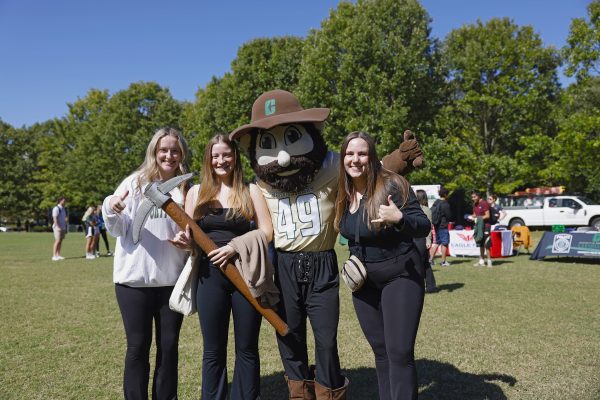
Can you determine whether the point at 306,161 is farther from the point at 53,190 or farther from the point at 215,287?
the point at 53,190

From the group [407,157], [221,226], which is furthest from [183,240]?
[407,157]

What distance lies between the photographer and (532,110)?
83.8 ft

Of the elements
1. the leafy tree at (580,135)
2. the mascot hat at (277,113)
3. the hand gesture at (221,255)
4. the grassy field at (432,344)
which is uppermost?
the leafy tree at (580,135)

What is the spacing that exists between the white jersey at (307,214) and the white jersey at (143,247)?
0.68 metres

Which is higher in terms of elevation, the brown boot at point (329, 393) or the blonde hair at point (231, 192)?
the blonde hair at point (231, 192)

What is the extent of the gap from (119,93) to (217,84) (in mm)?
9788

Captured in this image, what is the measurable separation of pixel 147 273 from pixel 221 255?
1.82 ft

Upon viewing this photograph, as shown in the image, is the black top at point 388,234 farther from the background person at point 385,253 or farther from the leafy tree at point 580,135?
the leafy tree at point 580,135

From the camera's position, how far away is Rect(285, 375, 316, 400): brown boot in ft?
10.9

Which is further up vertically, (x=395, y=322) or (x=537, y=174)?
(x=537, y=174)

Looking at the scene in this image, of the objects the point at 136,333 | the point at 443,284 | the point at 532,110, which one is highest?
the point at 532,110

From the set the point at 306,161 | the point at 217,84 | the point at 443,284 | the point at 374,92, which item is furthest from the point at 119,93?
the point at 306,161

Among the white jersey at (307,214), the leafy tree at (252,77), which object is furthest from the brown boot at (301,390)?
the leafy tree at (252,77)

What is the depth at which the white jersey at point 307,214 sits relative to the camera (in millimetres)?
3365
